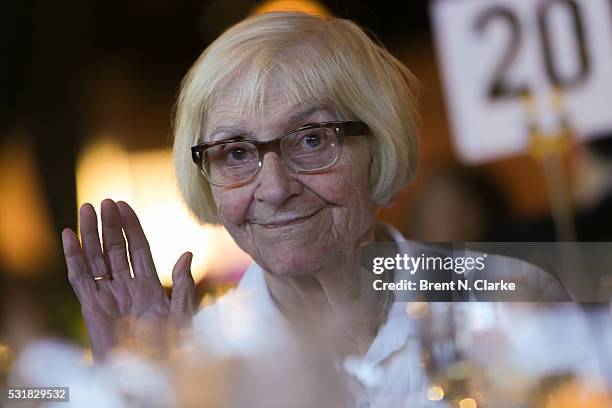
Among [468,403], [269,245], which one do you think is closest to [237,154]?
[269,245]

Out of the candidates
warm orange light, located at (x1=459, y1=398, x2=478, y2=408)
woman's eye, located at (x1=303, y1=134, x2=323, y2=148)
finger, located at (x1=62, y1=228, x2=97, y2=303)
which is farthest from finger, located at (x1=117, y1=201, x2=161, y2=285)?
warm orange light, located at (x1=459, y1=398, x2=478, y2=408)

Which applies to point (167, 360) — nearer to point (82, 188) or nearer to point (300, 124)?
point (82, 188)

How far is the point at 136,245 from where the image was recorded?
2.24 meters

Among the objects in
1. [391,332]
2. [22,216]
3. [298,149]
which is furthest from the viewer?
[22,216]

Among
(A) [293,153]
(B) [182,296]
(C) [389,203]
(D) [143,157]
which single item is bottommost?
(B) [182,296]

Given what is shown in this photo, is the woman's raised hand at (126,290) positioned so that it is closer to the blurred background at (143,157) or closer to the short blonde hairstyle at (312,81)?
the blurred background at (143,157)

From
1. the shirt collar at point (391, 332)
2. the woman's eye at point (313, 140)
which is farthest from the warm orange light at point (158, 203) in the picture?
the woman's eye at point (313, 140)

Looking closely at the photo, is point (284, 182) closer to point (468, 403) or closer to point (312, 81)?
point (312, 81)

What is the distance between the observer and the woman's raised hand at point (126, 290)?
2221mm

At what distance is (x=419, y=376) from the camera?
220cm

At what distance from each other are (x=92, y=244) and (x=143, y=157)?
9.8 inches

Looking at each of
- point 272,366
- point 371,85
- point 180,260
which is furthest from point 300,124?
point 272,366

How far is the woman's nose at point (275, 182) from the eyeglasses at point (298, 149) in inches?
0.5

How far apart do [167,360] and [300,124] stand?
664 mm
